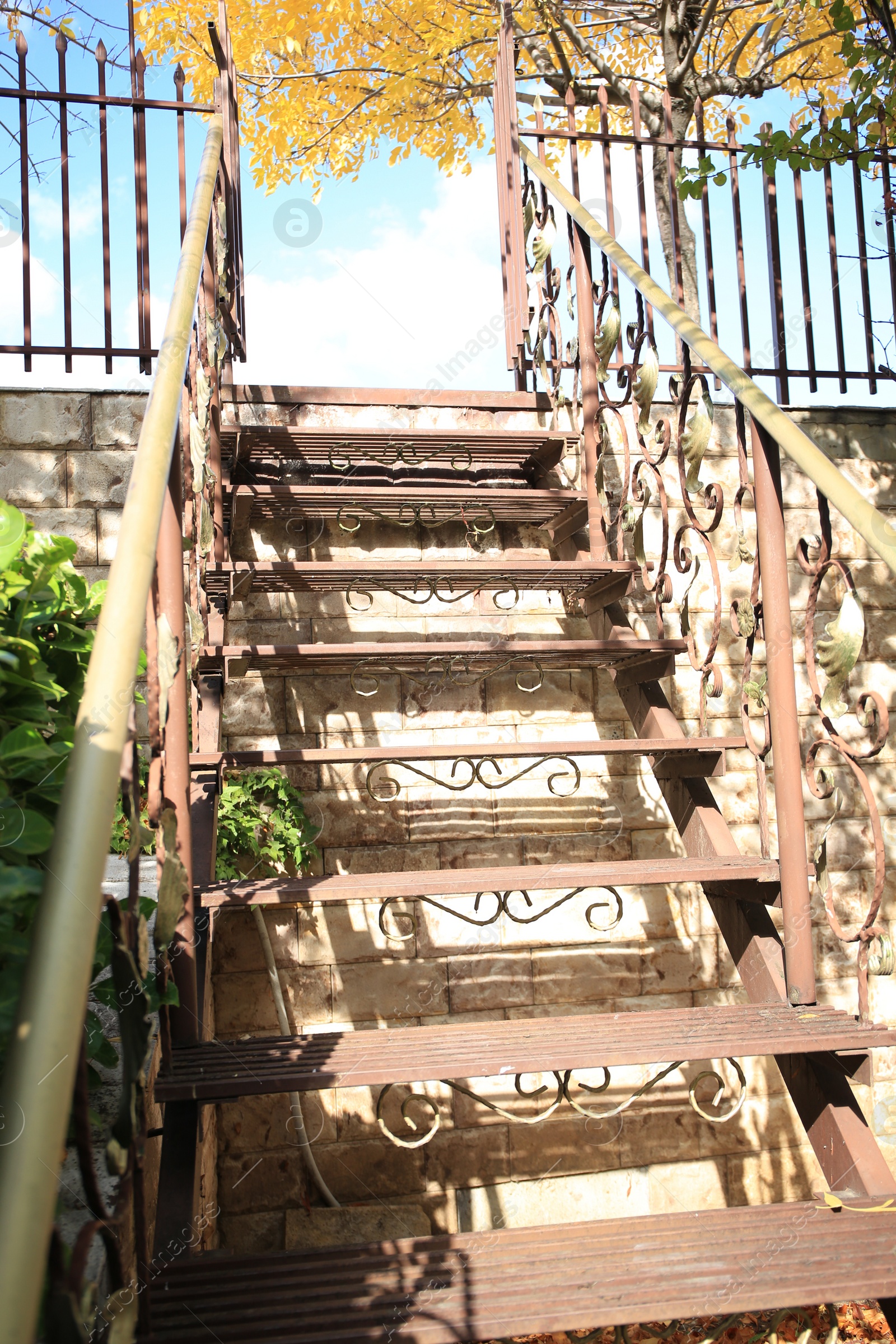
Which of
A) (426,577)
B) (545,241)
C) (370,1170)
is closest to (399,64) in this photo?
(545,241)

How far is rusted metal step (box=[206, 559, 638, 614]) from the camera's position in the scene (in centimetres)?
273

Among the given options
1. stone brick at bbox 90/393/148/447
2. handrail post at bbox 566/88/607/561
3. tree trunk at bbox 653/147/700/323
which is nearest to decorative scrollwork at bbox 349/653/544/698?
handrail post at bbox 566/88/607/561

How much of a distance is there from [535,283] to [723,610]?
151 centimetres

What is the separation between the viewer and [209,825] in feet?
7.51

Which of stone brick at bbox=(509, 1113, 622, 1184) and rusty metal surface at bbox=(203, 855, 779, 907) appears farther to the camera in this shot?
stone brick at bbox=(509, 1113, 622, 1184)

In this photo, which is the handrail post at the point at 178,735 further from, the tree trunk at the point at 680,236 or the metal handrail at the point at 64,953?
the tree trunk at the point at 680,236

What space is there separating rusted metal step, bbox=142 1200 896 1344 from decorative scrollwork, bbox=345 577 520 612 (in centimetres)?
191

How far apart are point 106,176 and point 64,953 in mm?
3402

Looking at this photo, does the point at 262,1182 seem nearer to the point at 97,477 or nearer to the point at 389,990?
the point at 389,990

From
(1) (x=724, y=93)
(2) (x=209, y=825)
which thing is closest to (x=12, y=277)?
(2) (x=209, y=825)

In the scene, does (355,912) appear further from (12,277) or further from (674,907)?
(12,277)

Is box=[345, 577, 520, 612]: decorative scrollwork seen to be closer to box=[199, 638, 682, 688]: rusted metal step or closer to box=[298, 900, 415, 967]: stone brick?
box=[199, 638, 682, 688]: rusted metal step

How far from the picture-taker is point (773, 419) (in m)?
2.02

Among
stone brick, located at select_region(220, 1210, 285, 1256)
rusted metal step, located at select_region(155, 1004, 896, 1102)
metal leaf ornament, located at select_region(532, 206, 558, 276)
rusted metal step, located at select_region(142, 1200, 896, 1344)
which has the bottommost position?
stone brick, located at select_region(220, 1210, 285, 1256)
